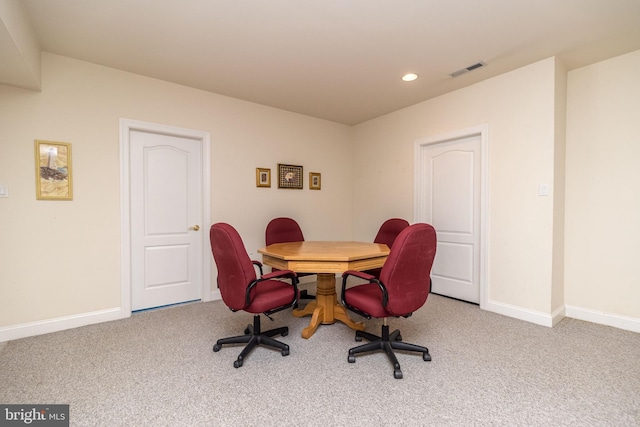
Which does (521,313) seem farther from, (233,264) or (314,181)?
(314,181)

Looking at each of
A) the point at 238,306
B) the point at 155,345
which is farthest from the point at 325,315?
the point at 155,345

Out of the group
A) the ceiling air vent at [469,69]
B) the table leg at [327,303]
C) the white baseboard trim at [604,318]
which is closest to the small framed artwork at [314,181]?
the table leg at [327,303]

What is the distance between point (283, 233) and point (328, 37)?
2.33m

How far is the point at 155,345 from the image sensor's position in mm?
2438

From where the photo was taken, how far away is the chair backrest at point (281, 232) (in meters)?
3.78

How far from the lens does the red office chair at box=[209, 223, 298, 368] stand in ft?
6.76

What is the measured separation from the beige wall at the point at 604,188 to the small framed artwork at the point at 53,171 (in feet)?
16.5

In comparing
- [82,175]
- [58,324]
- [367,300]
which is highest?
[82,175]

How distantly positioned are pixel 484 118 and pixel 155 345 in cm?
401

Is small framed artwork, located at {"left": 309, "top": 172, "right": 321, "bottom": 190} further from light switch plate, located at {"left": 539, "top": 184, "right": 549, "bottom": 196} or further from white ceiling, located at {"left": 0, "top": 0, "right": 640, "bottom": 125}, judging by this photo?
light switch plate, located at {"left": 539, "top": 184, "right": 549, "bottom": 196}

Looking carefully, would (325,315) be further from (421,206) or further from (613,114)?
(613,114)

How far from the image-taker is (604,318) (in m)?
2.84

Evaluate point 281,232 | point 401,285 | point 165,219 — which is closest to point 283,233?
point 281,232

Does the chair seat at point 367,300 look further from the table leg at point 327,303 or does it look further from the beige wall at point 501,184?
the beige wall at point 501,184
